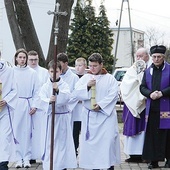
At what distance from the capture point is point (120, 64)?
82.4 metres

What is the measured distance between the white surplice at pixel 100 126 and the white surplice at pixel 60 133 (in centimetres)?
24

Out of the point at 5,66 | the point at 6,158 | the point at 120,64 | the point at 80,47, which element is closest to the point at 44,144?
the point at 6,158

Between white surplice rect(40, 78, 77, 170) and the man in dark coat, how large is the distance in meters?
1.71

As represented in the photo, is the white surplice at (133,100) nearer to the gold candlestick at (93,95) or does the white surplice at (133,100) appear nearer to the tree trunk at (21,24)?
the gold candlestick at (93,95)

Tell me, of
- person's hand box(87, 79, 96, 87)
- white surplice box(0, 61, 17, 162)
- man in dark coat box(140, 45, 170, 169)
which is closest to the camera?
white surplice box(0, 61, 17, 162)

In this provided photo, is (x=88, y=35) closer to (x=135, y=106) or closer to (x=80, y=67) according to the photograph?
(x=80, y=67)

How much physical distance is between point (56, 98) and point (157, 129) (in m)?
2.28

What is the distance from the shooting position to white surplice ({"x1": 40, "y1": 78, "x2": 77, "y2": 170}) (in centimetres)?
809

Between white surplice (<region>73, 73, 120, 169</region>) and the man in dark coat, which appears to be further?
the man in dark coat

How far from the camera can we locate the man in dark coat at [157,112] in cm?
928

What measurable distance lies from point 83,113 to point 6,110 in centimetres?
124

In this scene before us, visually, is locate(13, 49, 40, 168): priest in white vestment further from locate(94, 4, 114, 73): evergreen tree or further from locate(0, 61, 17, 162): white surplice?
locate(94, 4, 114, 73): evergreen tree

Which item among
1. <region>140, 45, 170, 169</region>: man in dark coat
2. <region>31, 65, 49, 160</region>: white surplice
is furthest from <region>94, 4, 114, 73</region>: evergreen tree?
<region>140, 45, 170, 169</region>: man in dark coat

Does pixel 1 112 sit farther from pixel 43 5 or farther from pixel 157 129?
pixel 43 5
